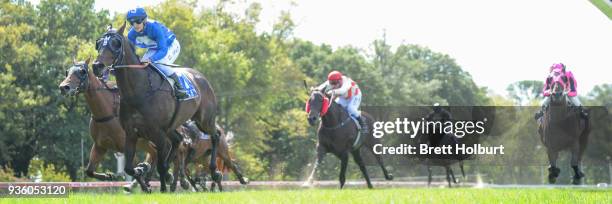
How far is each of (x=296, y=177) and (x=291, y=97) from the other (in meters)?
4.68

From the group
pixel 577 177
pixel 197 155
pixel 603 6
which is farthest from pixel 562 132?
pixel 603 6

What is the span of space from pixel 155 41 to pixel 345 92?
25.2 ft

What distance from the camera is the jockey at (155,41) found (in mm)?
15062

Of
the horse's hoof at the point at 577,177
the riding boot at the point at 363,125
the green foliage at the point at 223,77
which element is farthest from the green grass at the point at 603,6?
the green foliage at the point at 223,77

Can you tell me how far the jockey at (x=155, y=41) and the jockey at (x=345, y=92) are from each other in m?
6.92

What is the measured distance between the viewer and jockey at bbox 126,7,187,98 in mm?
15062

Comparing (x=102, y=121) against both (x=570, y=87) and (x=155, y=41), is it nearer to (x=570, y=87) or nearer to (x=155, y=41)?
(x=155, y=41)

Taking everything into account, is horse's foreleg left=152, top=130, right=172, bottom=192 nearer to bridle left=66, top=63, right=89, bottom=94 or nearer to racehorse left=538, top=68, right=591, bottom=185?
bridle left=66, top=63, right=89, bottom=94

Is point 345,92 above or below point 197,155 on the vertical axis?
above

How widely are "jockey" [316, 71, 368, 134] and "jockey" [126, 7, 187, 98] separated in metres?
6.92

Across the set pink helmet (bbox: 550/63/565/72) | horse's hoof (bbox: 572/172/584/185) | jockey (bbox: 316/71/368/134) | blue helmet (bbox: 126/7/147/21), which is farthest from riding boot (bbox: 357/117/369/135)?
blue helmet (bbox: 126/7/147/21)

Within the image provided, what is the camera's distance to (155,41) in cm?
1531

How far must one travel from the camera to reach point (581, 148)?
1894cm

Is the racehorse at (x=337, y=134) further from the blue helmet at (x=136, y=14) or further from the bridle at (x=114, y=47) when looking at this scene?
the bridle at (x=114, y=47)
